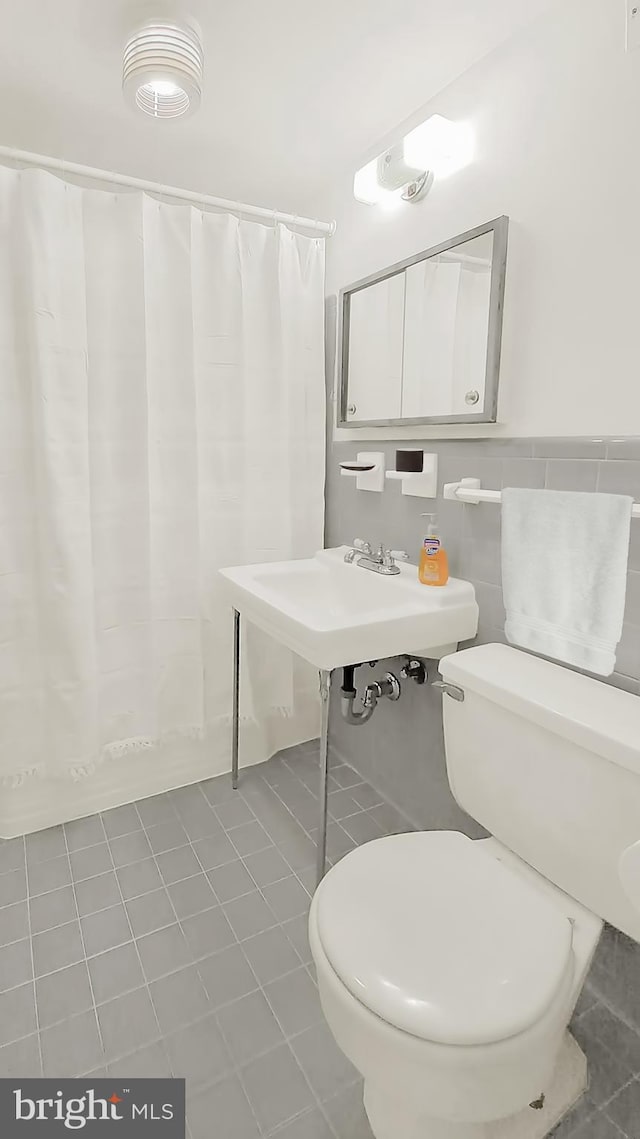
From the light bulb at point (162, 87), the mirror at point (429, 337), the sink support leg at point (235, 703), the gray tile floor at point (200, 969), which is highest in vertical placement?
the light bulb at point (162, 87)

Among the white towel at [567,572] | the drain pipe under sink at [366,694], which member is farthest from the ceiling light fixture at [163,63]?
the drain pipe under sink at [366,694]

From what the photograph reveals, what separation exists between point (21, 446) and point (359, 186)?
120cm

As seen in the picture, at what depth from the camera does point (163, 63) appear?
4.09ft

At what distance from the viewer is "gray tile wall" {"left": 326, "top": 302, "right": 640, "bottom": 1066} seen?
1177mm

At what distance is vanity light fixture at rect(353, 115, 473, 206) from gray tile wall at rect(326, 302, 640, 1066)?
2.22 feet

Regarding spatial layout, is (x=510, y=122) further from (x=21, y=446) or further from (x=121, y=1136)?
(x=121, y=1136)

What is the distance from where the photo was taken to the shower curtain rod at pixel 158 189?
5.00ft

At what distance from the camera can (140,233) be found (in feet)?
5.44

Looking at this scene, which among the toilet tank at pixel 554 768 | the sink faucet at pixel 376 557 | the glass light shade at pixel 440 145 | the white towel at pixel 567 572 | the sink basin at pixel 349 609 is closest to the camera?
the toilet tank at pixel 554 768

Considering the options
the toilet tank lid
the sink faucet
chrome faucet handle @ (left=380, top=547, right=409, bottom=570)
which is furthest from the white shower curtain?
the toilet tank lid

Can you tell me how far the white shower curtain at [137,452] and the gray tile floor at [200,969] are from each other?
0.29 metres

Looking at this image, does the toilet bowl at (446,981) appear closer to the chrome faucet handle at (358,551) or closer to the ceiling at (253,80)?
the chrome faucet handle at (358,551)

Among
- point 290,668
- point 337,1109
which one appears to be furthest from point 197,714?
point 337,1109

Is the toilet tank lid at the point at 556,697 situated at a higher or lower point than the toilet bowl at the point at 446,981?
higher
